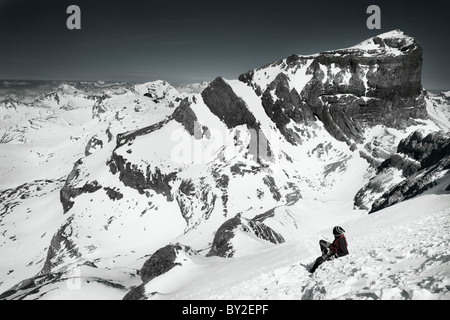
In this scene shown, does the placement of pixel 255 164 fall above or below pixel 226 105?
below

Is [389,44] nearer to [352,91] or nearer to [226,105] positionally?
[352,91]

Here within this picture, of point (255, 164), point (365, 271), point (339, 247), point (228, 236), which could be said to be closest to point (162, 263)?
point (228, 236)

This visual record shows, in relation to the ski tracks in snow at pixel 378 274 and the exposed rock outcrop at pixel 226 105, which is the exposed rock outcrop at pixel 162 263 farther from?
the exposed rock outcrop at pixel 226 105

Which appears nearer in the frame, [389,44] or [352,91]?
[352,91]

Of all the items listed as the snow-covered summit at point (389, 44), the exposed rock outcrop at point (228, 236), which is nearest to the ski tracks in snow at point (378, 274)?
the exposed rock outcrop at point (228, 236)

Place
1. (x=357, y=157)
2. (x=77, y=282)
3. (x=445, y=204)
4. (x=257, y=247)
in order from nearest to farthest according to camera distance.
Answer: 1. (x=445, y=204)
2. (x=257, y=247)
3. (x=77, y=282)
4. (x=357, y=157)

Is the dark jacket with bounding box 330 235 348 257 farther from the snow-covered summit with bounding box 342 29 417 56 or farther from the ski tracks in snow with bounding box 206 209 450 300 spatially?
the snow-covered summit with bounding box 342 29 417 56

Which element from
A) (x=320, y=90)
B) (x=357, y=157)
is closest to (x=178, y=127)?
(x=320, y=90)

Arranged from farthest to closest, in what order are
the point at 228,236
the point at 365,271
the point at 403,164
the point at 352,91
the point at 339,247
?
the point at 352,91 → the point at 403,164 → the point at 228,236 → the point at 339,247 → the point at 365,271
